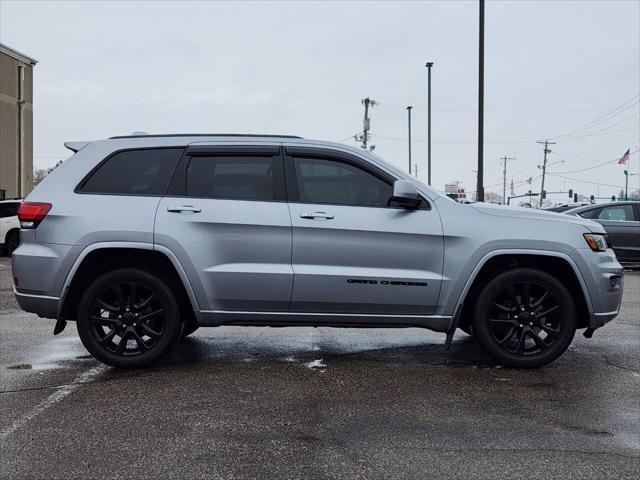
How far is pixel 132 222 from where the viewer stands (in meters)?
5.45

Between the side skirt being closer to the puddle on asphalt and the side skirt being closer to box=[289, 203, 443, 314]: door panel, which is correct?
box=[289, 203, 443, 314]: door panel

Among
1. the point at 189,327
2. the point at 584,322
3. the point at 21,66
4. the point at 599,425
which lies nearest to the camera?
the point at 599,425

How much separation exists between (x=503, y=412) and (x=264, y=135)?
2923 mm

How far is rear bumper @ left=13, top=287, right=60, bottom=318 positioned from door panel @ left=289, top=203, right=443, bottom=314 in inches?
74.1

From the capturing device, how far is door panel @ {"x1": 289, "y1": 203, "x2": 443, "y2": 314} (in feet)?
17.9

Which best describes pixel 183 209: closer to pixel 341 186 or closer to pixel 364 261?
pixel 341 186

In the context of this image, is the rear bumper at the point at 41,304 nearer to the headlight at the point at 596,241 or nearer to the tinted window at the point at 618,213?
the headlight at the point at 596,241

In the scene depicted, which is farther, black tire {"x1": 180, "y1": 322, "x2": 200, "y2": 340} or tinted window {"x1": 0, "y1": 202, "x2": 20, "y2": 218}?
tinted window {"x1": 0, "y1": 202, "x2": 20, "y2": 218}

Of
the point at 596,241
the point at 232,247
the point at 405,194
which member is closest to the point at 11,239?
the point at 232,247

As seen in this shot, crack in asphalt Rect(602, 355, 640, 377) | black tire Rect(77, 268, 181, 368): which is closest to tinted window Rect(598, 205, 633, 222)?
crack in asphalt Rect(602, 355, 640, 377)

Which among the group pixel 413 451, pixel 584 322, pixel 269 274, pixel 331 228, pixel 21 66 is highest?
pixel 21 66

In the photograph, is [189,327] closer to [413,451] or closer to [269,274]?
[269,274]

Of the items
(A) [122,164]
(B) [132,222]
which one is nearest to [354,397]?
(B) [132,222]

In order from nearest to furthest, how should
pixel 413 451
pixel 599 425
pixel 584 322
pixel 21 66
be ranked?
pixel 413 451, pixel 599 425, pixel 584 322, pixel 21 66
